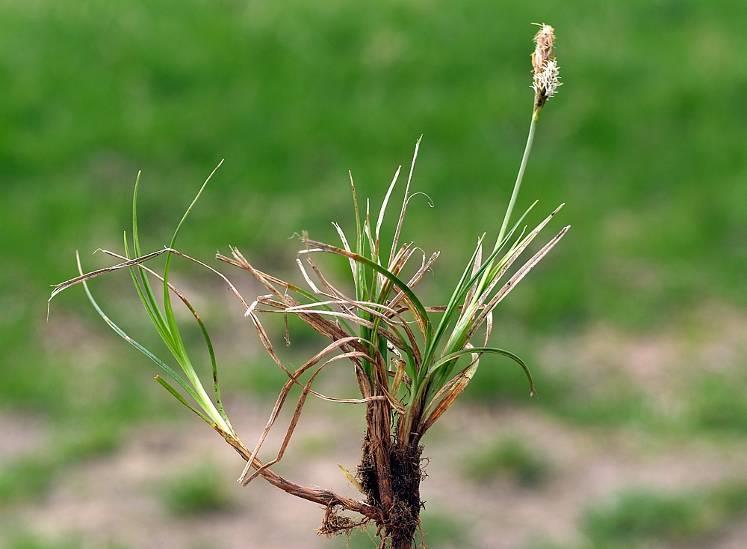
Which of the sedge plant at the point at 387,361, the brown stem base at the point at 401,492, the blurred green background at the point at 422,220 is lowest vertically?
the brown stem base at the point at 401,492

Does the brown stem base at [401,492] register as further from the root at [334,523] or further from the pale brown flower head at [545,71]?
the pale brown flower head at [545,71]

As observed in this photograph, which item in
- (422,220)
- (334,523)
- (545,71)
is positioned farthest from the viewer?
(422,220)

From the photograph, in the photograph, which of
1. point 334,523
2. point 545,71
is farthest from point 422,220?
point 545,71

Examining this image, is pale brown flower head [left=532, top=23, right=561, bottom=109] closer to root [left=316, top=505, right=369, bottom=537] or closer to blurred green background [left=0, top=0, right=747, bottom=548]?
root [left=316, top=505, right=369, bottom=537]

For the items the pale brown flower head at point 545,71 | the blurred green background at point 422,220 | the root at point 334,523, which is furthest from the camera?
the blurred green background at point 422,220

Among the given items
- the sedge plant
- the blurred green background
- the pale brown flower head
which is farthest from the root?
the blurred green background

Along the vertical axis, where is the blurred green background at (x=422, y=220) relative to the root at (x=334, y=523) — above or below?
above

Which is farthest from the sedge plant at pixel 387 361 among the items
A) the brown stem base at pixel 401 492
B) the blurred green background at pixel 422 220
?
the blurred green background at pixel 422 220

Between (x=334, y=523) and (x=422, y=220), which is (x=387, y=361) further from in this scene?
(x=422, y=220)

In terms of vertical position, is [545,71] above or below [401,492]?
above
